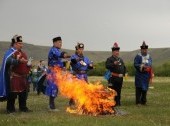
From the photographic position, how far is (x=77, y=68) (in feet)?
59.9

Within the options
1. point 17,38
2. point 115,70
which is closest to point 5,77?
point 17,38

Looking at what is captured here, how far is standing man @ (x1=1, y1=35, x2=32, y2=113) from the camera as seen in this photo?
1659 cm

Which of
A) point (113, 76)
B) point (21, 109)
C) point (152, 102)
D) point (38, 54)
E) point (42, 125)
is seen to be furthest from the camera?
point (38, 54)

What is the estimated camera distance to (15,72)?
Result: 16.8 meters

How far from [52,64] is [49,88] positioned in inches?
31.4

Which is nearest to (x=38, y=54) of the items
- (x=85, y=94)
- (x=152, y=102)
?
(x=152, y=102)

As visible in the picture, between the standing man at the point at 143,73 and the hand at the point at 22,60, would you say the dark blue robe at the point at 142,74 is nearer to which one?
the standing man at the point at 143,73

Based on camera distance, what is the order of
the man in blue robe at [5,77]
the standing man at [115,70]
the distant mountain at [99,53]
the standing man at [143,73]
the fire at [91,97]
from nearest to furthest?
the fire at [91,97], the man in blue robe at [5,77], the standing man at [115,70], the standing man at [143,73], the distant mountain at [99,53]

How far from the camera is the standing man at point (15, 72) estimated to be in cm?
1659

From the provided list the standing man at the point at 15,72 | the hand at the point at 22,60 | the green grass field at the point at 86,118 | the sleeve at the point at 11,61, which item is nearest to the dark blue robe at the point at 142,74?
the green grass field at the point at 86,118

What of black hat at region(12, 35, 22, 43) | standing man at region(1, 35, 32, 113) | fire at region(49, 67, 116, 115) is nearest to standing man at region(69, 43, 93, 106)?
fire at region(49, 67, 116, 115)

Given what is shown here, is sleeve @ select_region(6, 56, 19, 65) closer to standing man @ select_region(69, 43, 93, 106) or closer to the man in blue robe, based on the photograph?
the man in blue robe

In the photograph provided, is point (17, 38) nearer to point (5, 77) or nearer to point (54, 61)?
point (5, 77)

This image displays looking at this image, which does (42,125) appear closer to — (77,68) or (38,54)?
(77,68)
